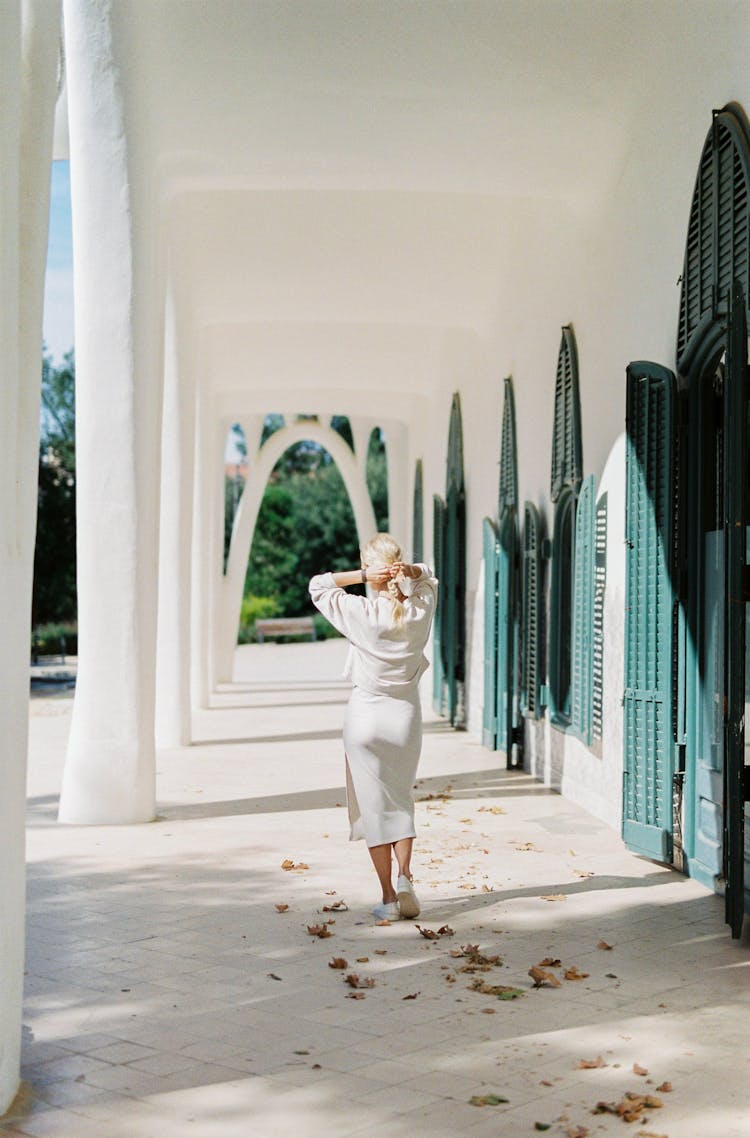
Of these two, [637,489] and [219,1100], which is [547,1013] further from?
[637,489]

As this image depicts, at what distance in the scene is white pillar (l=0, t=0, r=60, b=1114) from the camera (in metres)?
3.79

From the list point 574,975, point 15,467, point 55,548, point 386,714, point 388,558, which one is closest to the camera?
point 15,467

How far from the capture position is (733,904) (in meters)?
5.68

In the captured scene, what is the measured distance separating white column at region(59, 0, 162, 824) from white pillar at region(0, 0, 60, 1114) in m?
4.62

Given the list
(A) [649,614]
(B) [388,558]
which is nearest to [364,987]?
(B) [388,558]

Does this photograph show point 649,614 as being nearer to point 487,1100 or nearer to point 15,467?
A: point 487,1100

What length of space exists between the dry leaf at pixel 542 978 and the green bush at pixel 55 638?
101 feet

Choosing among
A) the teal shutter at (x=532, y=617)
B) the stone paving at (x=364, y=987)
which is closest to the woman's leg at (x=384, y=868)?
the stone paving at (x=364, y=987)

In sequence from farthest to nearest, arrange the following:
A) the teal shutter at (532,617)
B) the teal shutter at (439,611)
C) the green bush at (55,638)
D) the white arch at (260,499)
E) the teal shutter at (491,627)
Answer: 1. the green bush at (55,638)
2. the white arch at (260,499)
3. the teal shutter at (439,611)
4. the teal shutter at (491,627)
5. the teal shutter at (532,617)

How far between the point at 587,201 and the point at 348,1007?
23.1 ft

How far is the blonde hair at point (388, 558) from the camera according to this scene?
6137 millimetres

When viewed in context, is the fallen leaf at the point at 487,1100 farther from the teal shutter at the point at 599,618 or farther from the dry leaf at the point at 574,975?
the teal shutter at the point at 599,618

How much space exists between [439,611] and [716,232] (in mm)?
12259

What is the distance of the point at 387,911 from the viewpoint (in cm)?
618
